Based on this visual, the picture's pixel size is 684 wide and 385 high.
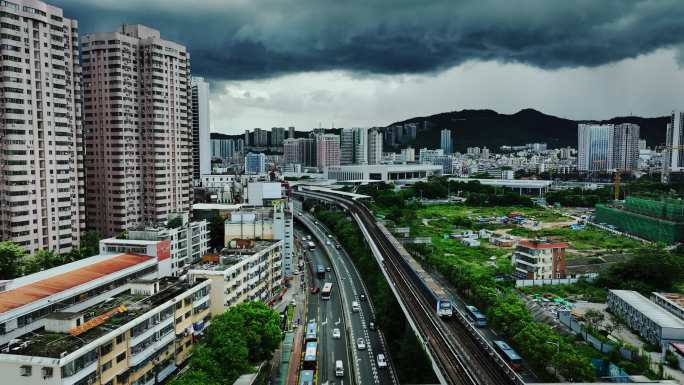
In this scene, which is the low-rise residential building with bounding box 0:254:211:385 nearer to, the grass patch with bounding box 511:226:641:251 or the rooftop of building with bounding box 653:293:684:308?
the rooftop of building with bounding box 653:293:684:308

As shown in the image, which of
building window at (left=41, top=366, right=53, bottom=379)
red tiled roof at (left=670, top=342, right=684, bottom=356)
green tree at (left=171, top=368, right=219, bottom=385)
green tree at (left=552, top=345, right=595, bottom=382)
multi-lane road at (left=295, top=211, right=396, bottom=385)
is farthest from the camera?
multi-lane road at (left=295, top=211, right=396, bottom=385)

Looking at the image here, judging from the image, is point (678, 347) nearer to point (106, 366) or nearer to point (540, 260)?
point (540, 260)

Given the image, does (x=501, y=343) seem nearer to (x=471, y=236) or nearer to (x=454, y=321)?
(x=454, y=321)

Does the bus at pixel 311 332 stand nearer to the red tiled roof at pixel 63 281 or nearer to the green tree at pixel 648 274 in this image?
the red tiled roof at pixel 63 281

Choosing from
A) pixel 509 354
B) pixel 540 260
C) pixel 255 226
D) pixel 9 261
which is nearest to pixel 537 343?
pixel 509 354

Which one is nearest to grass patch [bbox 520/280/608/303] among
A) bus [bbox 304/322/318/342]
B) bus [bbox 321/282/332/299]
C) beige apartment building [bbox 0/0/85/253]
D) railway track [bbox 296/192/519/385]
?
railway track [bbox 296/192/519/385]

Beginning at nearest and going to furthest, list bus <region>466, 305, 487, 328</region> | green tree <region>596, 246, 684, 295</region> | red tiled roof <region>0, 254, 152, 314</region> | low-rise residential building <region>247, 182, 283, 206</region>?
1. red tiled roof <region>0, 254, 152, 314</region>
2. bus <region>466, 305, 487, 328</region>
3. green tree <region>596, 246, 684, 295</region>
4. low-rise residential building <region>247, 182, 283, 206</region>

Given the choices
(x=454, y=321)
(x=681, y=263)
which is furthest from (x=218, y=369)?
(x=681, y=263)
